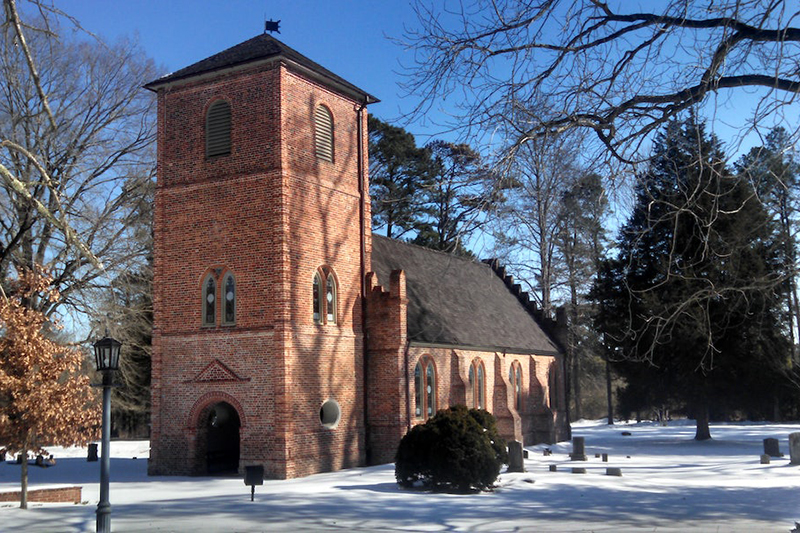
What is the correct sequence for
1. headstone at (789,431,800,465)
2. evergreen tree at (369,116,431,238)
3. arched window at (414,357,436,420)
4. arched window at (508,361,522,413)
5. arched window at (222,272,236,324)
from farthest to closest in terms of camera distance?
evergreen tree at (369,116,431,238), arched window at (508,361,522,413), arched window at (414,357,436,420), headstone at (789,431,800,465), arched window at (222,272,236,324)

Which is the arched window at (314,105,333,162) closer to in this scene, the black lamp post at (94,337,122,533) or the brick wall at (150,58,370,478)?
the brick wall at (150,58,370,478)

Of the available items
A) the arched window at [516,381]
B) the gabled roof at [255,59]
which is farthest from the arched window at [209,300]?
the arched window at [516,381]

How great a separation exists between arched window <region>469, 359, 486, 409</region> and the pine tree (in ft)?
55.9

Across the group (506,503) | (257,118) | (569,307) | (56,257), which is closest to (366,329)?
(257,118)

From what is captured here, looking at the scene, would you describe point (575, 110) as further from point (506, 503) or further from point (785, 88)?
point (506, 503)

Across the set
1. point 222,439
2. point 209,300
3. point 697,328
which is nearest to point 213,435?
point 222,439

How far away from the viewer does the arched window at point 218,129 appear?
24.0 metres

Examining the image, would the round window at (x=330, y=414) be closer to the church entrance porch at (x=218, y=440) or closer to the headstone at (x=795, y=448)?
the church entrance porch at (x=218, y=440)

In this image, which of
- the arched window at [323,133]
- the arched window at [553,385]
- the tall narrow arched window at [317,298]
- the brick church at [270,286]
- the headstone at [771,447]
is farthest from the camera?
the arched window at [553,385]

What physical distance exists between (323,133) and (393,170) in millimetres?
25498

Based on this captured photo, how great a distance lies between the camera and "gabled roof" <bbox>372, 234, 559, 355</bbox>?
29.2 m

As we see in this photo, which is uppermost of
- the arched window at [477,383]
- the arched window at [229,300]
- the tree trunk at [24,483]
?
the arched window at [229,300]

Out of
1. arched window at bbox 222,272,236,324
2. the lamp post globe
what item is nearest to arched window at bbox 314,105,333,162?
arched window at bbox 222,272,236,324

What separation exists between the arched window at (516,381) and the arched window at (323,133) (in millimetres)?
14737
